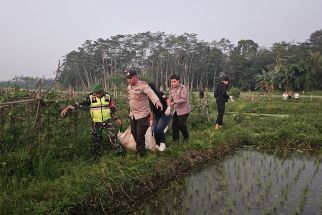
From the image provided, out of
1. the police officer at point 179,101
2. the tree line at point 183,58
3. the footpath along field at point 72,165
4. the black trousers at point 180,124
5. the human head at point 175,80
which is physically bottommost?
the footpath along field at point 72,165

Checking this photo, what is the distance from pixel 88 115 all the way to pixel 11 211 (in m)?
3.64

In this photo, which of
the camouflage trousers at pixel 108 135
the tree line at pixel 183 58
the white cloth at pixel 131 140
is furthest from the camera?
the tree line at pixel 183 58

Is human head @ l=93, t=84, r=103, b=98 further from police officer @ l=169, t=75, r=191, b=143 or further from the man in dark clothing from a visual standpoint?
the man in dark clothing

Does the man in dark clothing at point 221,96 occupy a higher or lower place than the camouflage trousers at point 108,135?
higher

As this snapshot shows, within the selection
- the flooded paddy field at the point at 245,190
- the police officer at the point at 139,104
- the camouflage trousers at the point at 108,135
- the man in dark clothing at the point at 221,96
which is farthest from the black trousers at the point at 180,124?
the man in dark clothing at the point at 221,96

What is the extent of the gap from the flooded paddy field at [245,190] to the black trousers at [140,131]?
93 centimetres

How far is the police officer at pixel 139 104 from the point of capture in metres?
5.66

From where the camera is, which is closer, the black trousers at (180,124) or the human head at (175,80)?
the human head at (175,80)

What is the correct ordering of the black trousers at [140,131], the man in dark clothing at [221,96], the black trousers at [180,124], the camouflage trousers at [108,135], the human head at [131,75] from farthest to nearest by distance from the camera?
the man in dark clothing at [221,96], the black trousers at [180,124], the camouflage trousers at [108,135], the black trousers at [140,131], the human head at [131,75]

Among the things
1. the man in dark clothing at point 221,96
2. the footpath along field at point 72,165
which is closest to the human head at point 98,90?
the footpath along field at point 72,165

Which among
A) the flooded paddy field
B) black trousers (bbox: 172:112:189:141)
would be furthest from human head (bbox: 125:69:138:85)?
the flooded paddy field

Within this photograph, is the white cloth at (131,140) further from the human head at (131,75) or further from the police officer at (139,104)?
the human head at (131,75)

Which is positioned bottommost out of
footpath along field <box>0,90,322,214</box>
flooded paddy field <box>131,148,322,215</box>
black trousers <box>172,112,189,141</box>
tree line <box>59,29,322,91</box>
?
flooded paddy field <box>131,148,322,215</box>

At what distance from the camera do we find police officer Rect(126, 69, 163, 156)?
5656 millimetres
